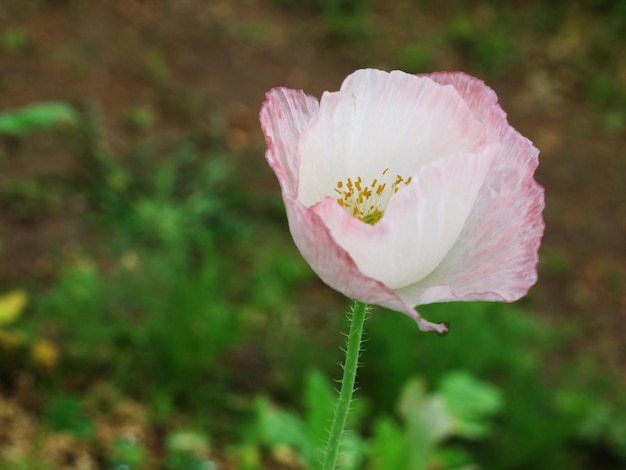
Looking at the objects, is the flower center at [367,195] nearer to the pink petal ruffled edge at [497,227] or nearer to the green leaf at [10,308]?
the pink petal ruffled edge at [497,227]

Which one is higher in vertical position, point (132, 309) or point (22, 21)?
point (22, 21)

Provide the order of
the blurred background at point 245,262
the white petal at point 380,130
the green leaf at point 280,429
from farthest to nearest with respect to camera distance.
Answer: the blurred background at point 245,262 < the green leaf at point 280,429 < the white petal at point 380,130

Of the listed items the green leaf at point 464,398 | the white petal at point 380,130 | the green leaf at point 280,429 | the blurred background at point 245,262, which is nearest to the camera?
the white petal at point 380,130

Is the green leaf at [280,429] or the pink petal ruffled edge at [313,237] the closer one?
the pink petal ruffled edge at [313,237]

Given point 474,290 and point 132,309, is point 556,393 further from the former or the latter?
point 474,290

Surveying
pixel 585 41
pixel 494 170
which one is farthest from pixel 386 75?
pixel 585 41

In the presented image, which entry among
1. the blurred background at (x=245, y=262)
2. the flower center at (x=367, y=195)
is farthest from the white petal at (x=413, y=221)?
the blurred background at (x=245, y=262)
